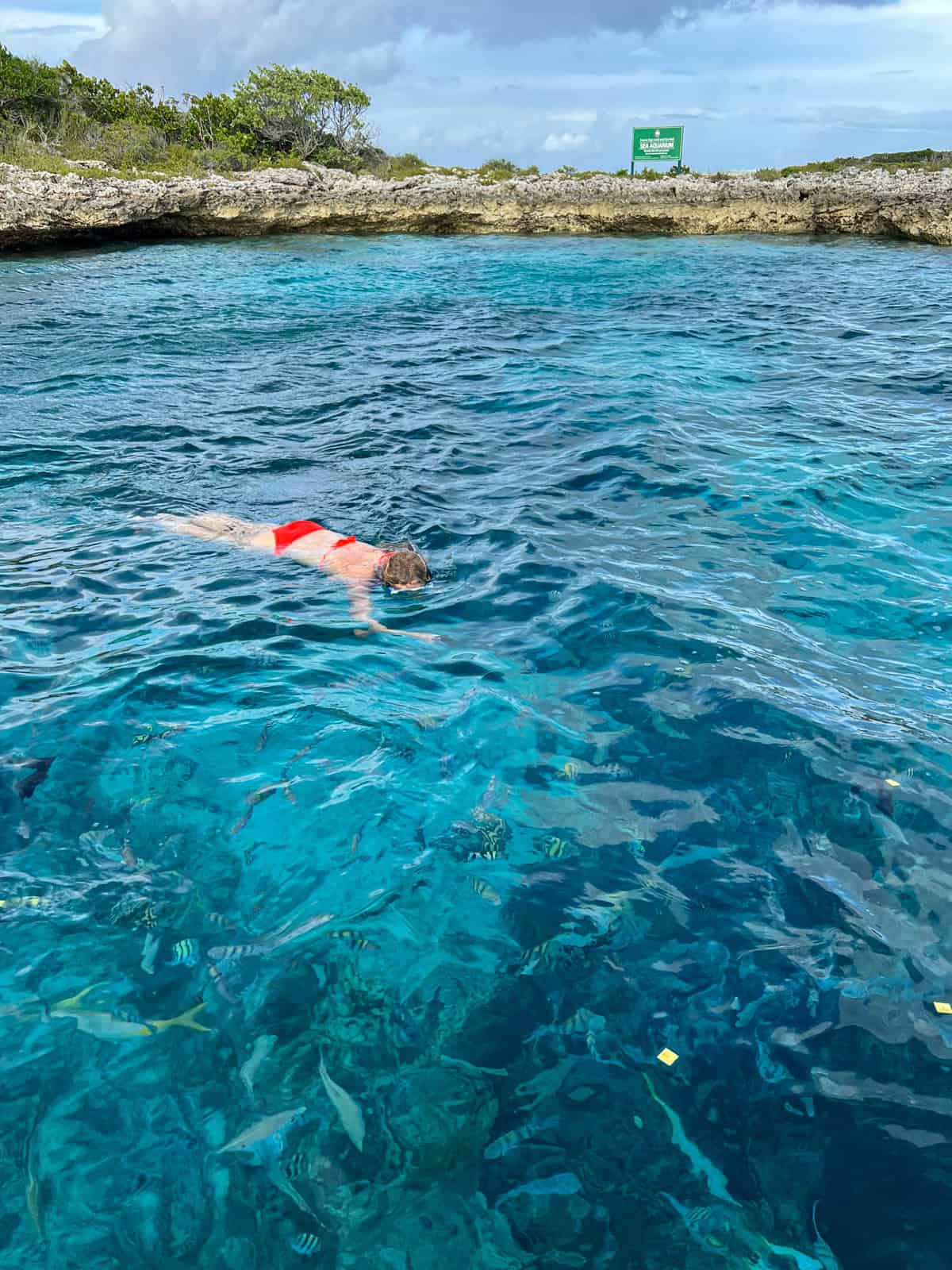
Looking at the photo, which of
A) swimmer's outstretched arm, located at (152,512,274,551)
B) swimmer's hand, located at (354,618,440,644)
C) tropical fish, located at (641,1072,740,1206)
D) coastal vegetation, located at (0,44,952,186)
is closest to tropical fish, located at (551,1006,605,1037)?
tropical fish, located at (641,1072,740,1206)

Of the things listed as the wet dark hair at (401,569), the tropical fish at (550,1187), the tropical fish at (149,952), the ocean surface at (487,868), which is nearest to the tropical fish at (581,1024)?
the ocean surface at (487,868)

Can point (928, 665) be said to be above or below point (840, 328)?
below

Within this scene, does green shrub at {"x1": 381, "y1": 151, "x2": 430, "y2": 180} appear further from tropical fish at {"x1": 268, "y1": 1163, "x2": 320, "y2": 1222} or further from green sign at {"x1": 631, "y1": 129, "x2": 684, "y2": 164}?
tropical fish at {"x1": 268, "y1": 1163, "x2": 320, "y2": 1222}

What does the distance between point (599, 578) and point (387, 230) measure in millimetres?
32368

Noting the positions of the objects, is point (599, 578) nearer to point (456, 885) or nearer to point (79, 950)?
point (456, 885)

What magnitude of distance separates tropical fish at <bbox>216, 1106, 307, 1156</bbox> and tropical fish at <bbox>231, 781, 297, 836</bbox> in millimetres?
1578

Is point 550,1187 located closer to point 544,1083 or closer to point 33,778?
point 544,1083

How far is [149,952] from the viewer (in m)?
3.56

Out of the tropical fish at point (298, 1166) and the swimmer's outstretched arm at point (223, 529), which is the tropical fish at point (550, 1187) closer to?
the tropical fish at point (298, 1166)

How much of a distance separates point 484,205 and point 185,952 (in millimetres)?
35894

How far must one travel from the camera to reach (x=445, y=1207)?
8.95 feet

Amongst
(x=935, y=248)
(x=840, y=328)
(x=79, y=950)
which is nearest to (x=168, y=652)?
(x=79, y=950)

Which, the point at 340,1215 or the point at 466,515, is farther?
the point at 466,515

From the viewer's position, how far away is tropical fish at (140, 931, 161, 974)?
349 centimetres
